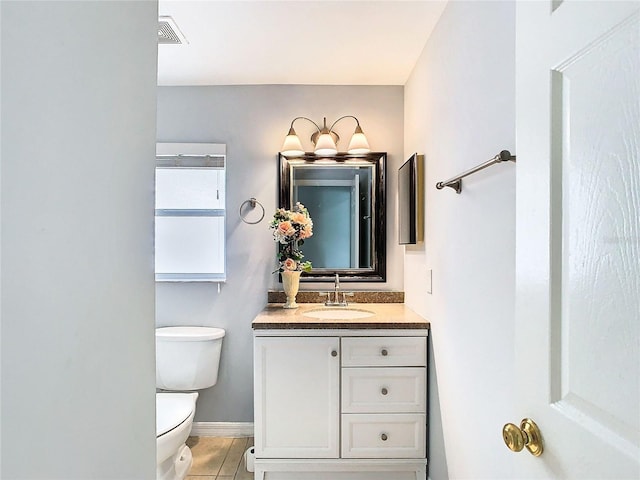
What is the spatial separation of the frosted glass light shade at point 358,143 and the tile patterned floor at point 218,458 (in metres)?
1.95

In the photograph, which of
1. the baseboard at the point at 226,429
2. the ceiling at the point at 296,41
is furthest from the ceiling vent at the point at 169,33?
the baseboard at the point at 226,429

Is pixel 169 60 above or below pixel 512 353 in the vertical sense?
above

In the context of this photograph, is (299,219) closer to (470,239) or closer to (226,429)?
(470,239)

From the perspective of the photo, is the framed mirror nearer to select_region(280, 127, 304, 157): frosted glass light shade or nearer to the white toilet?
select_region(280, 127, 304, 157): frosted glass light shade

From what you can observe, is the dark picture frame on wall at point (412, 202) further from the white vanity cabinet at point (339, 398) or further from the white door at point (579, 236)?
the white door at point (579, 236)

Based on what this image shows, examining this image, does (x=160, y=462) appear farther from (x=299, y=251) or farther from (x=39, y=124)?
(x=39, y=124)

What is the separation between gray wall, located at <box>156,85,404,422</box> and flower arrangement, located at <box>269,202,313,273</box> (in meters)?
0.13

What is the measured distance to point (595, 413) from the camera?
60 cm

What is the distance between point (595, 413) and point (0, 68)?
2.80 feet

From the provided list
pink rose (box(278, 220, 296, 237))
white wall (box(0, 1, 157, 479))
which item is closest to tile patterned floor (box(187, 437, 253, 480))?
pink rose (box(278, 220, 296, 237))

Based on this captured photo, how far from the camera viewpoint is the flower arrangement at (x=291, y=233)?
259 centimetres

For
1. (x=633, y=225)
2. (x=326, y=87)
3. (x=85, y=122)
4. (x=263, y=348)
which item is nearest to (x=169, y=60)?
(x=326, y=87)

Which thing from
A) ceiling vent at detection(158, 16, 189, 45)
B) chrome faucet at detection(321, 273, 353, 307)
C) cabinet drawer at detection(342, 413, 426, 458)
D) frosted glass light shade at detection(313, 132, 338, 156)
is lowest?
cabinet drawer at detection(342, 413, 426, 458)

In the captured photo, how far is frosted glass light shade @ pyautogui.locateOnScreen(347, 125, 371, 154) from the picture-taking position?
2689 millimetres
